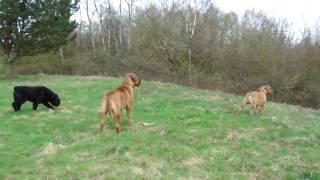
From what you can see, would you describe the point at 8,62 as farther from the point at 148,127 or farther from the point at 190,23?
the point at 148,127

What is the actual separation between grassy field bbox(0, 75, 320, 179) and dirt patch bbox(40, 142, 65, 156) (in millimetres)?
22

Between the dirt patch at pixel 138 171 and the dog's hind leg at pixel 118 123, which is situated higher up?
the dog's hind leg at pixel 118 123

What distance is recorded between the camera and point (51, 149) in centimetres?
1013

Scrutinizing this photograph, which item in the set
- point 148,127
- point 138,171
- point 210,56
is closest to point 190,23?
point 210,56

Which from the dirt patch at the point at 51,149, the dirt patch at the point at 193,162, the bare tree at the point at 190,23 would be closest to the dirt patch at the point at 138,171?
the dirt patch at the point at 193,162

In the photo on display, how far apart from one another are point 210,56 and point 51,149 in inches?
1220

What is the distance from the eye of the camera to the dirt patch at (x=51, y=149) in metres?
9.94

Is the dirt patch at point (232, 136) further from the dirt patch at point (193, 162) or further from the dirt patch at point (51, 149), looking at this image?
the dirt patch at point (51, 149)

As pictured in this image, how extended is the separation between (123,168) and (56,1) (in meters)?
24.5

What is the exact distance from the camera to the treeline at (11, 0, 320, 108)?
35156mm

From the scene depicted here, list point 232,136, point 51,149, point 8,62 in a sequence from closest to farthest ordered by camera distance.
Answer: point 51,149, point 232,136, point 8,62

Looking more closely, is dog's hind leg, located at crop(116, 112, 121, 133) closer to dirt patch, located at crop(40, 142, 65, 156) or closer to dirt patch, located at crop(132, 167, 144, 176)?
dirt patch, located at crop(40, 142, 65, 156)

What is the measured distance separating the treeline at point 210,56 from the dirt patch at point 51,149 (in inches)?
932

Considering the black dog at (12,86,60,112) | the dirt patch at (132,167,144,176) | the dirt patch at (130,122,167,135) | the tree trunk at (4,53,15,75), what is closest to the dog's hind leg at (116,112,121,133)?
the dirt patch at (130,122,167,135)
